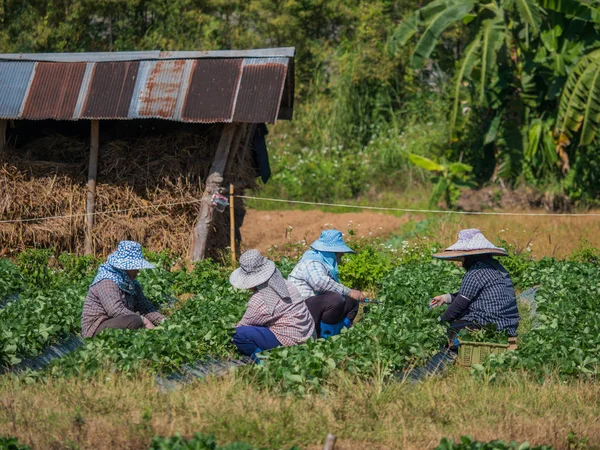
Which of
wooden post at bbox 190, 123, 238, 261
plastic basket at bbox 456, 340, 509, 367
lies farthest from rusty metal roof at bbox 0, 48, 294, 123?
plastic basket at bbox 456, 340, 509, 367

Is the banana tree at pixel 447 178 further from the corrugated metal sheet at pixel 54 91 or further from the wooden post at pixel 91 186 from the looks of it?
the corrugated metal sheet at pixel 54 91

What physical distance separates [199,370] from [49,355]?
144 cm

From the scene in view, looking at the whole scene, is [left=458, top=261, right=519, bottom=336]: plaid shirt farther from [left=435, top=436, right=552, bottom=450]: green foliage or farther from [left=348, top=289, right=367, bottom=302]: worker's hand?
[left=435, top=436, right=552, bottom=450]: green foliage

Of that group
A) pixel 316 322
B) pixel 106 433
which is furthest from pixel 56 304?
pixel 106 433

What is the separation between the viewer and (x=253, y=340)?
8.22 m

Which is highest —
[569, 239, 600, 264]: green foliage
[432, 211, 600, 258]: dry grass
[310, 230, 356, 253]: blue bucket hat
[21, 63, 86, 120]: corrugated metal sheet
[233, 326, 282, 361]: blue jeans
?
[21, 63, 86, 120]: corrugated metal sheet

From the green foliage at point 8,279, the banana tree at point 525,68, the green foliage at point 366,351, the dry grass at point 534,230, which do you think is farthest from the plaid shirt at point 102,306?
the banana tree at point 525,68

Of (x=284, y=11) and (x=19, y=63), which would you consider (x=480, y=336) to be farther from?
(x=284, y=11)

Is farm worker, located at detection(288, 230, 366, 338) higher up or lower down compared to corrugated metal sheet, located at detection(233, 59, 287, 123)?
lower down

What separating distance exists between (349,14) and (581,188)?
8974 mm

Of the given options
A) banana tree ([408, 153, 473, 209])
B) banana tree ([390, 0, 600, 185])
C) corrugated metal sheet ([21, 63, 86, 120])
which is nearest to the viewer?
corrugated metal sheet ([21, 63, 86, 120])

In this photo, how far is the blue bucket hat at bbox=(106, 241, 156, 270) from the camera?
8680mm

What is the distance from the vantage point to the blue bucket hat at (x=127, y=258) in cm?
868

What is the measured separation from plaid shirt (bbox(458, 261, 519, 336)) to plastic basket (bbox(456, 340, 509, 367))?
613 millimetres
